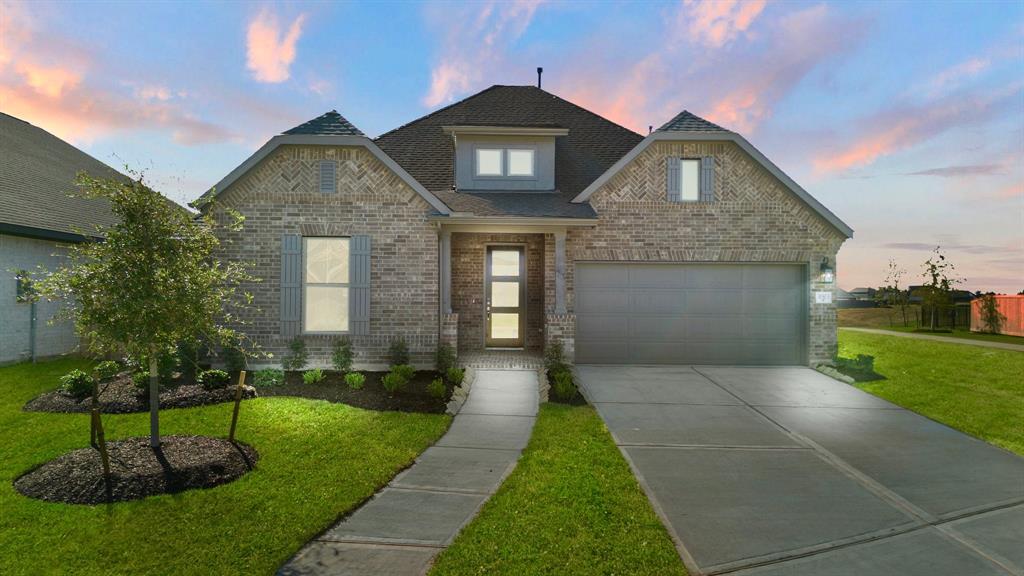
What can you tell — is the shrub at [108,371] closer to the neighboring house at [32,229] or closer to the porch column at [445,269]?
the neighboring house at [32,229]

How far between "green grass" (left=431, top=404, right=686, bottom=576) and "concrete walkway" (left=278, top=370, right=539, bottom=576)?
0.20 m

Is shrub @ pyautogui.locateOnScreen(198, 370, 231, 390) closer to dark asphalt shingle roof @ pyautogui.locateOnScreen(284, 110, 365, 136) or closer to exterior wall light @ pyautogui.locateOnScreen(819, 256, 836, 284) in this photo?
dark asphalt shingle roof @ pyautogui.locateOnScreen(284, 110, 365, 136)

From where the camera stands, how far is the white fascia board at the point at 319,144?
32.6 ft

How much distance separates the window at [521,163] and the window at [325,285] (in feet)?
14.5

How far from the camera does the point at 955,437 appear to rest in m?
6.91

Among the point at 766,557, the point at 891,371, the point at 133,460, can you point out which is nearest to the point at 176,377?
the point at 133,460

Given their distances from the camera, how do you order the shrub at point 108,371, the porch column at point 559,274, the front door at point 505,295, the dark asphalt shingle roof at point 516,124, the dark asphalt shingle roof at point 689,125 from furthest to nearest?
1. the front door at point 505,295
2. the dark asphalt shingle roof at point 516,124
3. the dark asphalt shingle roof at point 689,125
4. the porch column at point 559,274
5. the shrub at point 108,371

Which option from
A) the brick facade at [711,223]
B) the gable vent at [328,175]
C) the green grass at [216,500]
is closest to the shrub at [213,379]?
the green grass at [216,500]

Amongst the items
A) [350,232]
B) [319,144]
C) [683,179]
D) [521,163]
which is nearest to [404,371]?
[350,232]

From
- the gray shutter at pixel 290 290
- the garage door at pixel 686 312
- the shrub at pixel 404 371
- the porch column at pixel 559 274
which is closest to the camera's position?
the shrub at pixel 404 371

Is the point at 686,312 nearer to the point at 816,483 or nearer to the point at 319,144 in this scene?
the point at 816,483

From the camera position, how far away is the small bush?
9.84 meters

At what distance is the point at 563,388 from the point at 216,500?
5.23 meters

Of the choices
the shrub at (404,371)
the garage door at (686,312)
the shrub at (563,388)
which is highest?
the garage door at (686,312)
